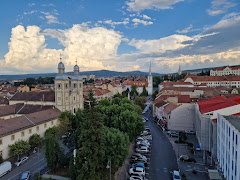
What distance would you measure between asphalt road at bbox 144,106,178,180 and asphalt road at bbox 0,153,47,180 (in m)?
17.1

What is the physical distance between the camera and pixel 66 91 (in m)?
71.5

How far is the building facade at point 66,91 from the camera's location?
70375 mm

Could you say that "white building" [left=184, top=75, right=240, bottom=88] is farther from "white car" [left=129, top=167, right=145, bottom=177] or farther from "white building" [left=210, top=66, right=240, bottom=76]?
"white car" [left=129, top=167, right=145, bottom=177]

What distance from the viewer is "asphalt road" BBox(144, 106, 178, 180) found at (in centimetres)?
3893

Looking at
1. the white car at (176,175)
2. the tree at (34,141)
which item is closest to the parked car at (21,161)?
the tree at (34,141)

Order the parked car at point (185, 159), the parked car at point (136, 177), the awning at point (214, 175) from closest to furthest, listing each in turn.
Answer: the awning at point (214, 175), the parked car at point (136, 177), the parked car at point (185, 159)

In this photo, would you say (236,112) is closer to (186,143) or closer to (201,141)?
(201,141)

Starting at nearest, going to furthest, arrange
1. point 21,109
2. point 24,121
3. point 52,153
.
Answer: point 52,153
point 24,121
point 21,109

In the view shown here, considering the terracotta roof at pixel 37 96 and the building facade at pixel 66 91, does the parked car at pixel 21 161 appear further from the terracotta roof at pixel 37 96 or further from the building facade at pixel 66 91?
the terracotta roof at pixel 37 96

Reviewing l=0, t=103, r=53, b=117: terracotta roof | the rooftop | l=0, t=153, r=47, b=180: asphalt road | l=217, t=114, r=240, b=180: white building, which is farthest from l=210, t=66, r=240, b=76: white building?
l=0, t=153, r=47, b=180: asphalt road

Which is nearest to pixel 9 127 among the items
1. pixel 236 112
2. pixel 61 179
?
pixel 61 179

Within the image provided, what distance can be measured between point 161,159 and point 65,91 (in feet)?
116

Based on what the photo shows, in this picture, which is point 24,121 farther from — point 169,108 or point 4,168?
point 169,108

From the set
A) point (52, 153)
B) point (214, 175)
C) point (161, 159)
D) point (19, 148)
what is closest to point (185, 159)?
point (161, 159)
